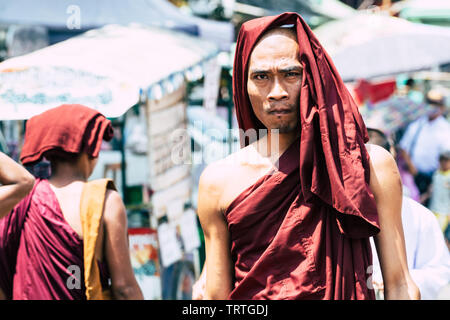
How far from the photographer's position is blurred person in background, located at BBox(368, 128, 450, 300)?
3.13 metres

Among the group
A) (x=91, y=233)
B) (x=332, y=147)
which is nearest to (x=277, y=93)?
(x=332, y=147)

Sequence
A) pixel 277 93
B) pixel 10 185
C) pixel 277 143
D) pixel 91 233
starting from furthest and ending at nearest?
pixel 91 233 → pixel 10 185 → pixel 277 143 → pixel 277 93

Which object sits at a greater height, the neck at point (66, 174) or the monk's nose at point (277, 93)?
the monk's nose at point (277, 93)

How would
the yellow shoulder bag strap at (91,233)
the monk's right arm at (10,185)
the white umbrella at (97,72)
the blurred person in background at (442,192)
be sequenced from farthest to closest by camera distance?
the blurred person in background at (442,192)
the white umbrella at (97,72)
the yellow shoulder bag strap at (91,233)
the monk's right arm at (10,185)

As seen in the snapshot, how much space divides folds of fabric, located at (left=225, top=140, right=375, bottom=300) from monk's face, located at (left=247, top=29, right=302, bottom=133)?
124 mm

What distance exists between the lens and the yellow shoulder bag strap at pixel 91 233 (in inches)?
120

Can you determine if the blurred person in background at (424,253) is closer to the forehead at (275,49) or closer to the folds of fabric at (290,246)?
the folds of fabric at (290,246)

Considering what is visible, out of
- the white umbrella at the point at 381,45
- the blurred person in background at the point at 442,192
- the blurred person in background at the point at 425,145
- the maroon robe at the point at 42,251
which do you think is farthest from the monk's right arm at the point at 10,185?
the blurred person in background at the point at 425,145

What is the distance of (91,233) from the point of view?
3.07 m

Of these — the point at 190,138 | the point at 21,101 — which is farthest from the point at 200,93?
the point at 21,101

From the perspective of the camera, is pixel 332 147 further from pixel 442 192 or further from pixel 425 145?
pixel 425 145

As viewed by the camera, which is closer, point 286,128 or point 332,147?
point 332,147

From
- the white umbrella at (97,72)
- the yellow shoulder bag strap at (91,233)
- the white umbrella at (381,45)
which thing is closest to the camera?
the yellow shoulder bag strap at (91,233)

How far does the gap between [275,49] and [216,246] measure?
2.42ft
